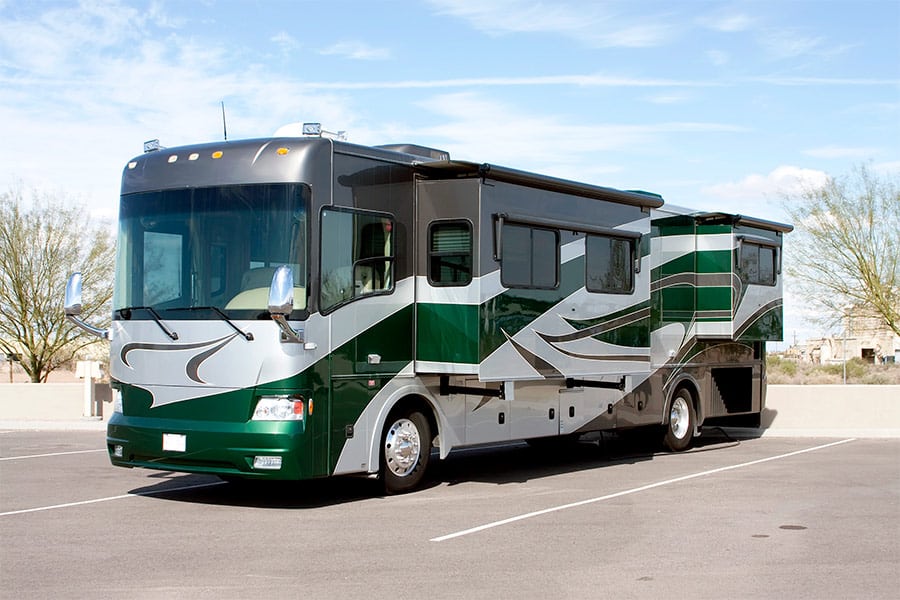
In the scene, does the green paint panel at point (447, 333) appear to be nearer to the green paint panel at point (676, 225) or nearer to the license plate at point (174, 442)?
the license plate at point (174, 442)

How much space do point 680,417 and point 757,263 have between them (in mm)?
2806

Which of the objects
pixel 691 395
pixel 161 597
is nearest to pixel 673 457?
pixel 691 395

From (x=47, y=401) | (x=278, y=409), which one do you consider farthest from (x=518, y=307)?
(x=47, y=401)

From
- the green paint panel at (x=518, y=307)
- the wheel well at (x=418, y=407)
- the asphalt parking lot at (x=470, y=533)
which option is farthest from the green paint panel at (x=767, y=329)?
the wheel well at (x=418, y=407)

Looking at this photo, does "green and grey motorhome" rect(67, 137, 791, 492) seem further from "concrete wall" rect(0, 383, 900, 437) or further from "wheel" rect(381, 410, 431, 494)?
"concrete wall" rect(0, 383, 900, 437)

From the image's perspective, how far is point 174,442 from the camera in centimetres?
1078

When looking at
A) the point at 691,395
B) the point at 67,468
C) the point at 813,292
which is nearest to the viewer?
the point at 67,468

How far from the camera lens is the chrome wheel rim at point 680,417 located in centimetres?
1664

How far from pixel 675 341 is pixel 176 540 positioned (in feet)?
30.6

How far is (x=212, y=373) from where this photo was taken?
1064 cm

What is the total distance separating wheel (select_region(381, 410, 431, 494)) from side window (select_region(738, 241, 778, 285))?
23.5ft

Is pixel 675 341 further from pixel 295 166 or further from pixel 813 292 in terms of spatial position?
pixel 813 292

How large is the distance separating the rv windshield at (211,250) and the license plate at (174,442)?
1114 mm

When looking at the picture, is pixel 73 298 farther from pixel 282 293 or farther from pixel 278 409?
pixel 282 293
